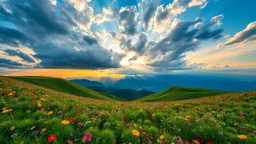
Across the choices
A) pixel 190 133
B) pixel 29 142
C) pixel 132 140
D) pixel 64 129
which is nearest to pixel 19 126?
pixel 29 142

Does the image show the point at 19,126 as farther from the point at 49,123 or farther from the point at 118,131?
the point at 118,131

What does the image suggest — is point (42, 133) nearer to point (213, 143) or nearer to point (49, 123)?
point (49, 123)

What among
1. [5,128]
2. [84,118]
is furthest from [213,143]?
[5,128]

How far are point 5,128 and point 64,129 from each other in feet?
6.88

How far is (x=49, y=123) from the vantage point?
160 inches

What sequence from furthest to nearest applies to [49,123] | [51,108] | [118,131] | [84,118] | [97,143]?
[51,108] < [84,118] < [118,131] < [49,123] < [97,143]

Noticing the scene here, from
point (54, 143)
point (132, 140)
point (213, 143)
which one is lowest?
point (213, 143)

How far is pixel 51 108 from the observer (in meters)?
7.26

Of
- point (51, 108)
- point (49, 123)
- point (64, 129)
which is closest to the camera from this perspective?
point (64, 129)

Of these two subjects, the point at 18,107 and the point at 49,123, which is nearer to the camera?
the point at 49,123

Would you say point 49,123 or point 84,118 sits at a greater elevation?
point 49,123

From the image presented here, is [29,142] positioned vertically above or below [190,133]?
above

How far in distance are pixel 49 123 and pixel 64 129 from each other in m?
0.77

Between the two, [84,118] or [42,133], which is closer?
[42,133]
